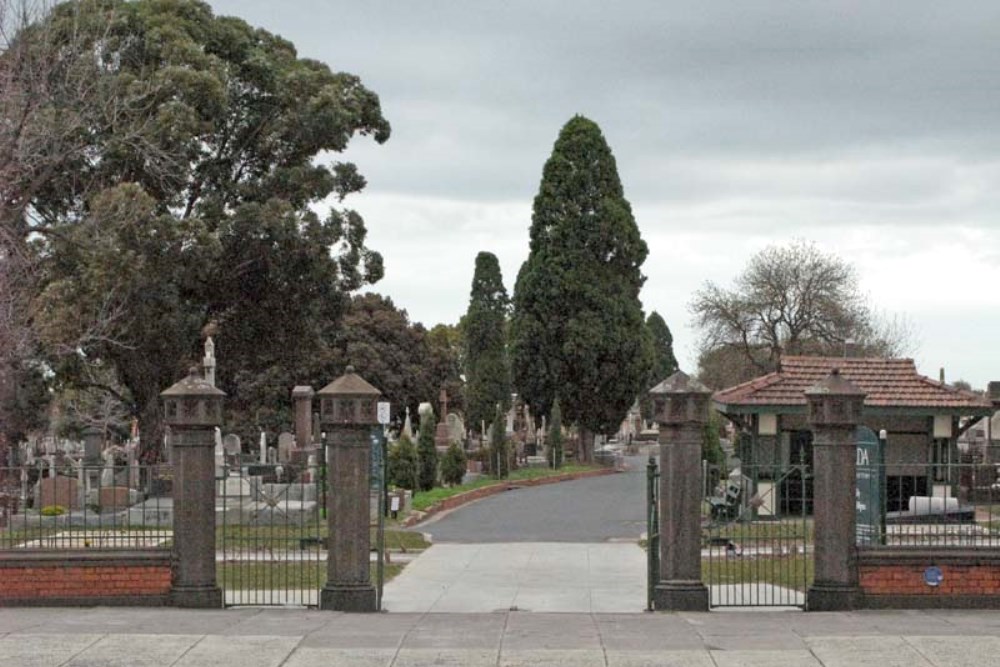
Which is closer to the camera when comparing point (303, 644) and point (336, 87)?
point (303, 644)

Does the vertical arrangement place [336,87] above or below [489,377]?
above

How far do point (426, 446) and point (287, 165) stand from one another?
30.6 feet

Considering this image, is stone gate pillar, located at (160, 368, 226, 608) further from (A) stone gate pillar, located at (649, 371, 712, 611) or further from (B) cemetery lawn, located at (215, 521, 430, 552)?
(B) cemetery lawn, located at (215, 521, 430, 552)

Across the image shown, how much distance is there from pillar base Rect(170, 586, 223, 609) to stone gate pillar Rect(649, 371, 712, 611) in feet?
15.7

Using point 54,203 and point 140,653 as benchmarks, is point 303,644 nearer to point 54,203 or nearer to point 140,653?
point 140,653

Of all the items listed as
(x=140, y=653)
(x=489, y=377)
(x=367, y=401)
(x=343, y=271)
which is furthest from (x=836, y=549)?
(x=489, y=377)

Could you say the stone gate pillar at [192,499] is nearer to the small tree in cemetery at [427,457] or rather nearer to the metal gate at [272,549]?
the metal gate at [272,549]

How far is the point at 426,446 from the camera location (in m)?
42.3

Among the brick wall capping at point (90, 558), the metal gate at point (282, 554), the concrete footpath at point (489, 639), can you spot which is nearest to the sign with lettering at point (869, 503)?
the concrete footpath at point (489, 639)

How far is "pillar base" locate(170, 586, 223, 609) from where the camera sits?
1498cm

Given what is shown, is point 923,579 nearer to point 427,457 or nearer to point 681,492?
point 681,492

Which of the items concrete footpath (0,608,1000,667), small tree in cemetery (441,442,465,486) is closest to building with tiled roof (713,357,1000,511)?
small tree in cemetery (441,442,465,486)

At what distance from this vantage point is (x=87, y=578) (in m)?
15.1

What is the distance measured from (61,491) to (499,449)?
22.7 meters
